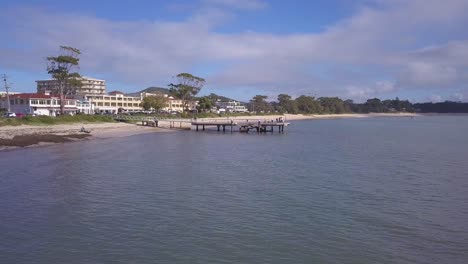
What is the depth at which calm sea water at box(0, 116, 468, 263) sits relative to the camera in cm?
1243

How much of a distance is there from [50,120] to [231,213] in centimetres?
5054

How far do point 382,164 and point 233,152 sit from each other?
13260 mm

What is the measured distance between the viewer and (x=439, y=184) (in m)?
22.8

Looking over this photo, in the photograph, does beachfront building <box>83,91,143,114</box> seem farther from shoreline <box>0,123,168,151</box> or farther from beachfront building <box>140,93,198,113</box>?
shoreline <box>0,123,168,151</box>

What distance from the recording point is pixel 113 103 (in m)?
129

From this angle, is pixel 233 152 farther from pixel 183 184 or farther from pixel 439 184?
pixel 439 184

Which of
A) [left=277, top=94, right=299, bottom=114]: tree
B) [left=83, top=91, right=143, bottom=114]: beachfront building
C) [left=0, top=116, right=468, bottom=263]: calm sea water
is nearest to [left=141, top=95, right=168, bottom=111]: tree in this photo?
[left=83, top=91, right=143, bottom=114]: beachfront building

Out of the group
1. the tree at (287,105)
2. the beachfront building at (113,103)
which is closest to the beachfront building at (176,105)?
the beachfront building at (113,103)

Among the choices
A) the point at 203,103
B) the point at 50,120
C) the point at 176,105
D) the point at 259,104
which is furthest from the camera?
the point at 259,104

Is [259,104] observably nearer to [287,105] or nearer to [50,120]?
[287,105]

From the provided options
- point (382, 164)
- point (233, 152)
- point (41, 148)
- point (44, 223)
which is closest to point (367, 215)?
point (44, 223)

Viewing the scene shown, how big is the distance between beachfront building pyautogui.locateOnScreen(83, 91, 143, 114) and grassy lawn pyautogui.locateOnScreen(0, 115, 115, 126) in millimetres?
44054

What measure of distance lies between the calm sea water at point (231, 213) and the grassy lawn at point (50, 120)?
84.9 ft

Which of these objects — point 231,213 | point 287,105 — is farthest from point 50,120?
point 287,105
